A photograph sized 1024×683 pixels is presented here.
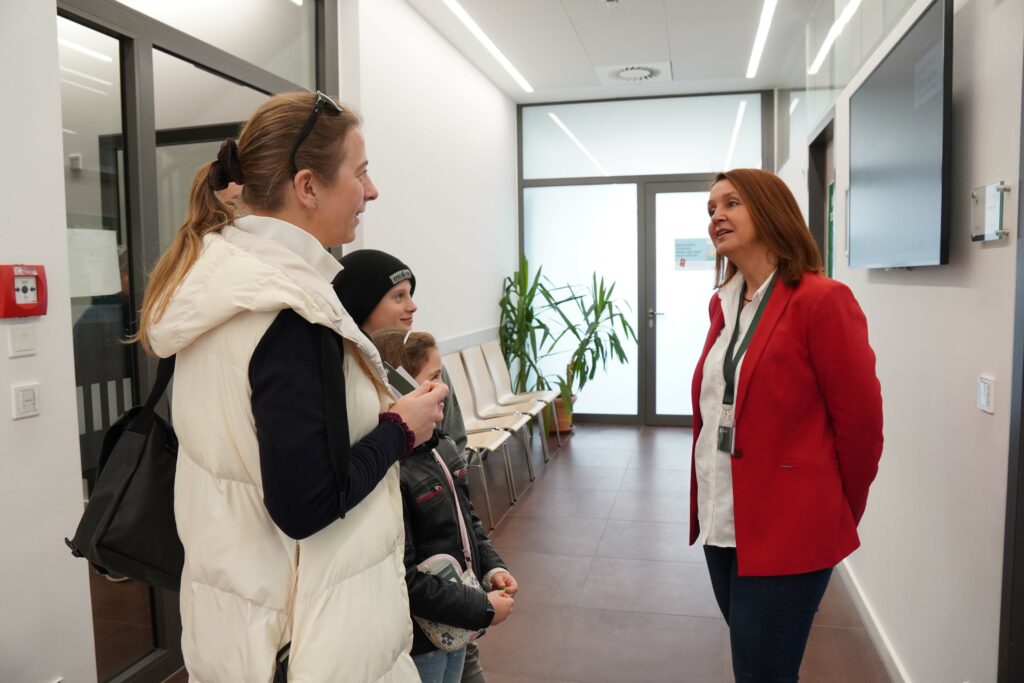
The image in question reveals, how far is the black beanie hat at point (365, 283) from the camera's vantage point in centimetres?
195

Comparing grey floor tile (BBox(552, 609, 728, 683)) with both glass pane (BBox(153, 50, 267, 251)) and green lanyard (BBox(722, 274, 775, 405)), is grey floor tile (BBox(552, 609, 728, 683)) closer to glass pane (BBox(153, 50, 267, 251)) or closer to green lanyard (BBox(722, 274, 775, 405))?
green lanyard (BBox(722, 274, 775, 405))

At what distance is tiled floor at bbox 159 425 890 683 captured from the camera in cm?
289

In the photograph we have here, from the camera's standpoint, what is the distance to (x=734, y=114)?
7.42 m

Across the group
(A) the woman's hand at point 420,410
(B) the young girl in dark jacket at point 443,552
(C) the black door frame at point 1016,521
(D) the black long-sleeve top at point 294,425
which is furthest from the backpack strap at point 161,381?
(C) the black door frame at point 1016,521

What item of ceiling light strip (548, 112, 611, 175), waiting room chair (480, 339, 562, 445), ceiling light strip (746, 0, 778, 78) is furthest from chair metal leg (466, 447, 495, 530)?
ceiling light strip (548, 112, 611, 175)

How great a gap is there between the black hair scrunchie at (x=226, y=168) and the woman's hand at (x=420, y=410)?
418 millimetres

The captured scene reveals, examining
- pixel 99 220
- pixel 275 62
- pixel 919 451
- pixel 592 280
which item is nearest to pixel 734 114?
pixel 592 280

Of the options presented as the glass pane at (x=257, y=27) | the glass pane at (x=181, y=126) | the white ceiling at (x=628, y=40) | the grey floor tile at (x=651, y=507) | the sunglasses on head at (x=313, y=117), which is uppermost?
the white ceiling at (x=628, y=40)

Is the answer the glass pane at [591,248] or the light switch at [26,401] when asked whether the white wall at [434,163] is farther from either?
the light switch at [26,401]

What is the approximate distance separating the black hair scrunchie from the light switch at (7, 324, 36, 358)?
1267 mm

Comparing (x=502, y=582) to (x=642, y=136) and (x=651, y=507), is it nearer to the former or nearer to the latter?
(x=651, y=507)

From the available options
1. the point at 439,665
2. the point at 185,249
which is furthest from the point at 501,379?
the point at 185,249

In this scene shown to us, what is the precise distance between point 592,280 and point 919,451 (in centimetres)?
541

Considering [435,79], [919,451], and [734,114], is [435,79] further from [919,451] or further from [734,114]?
[919,451]
